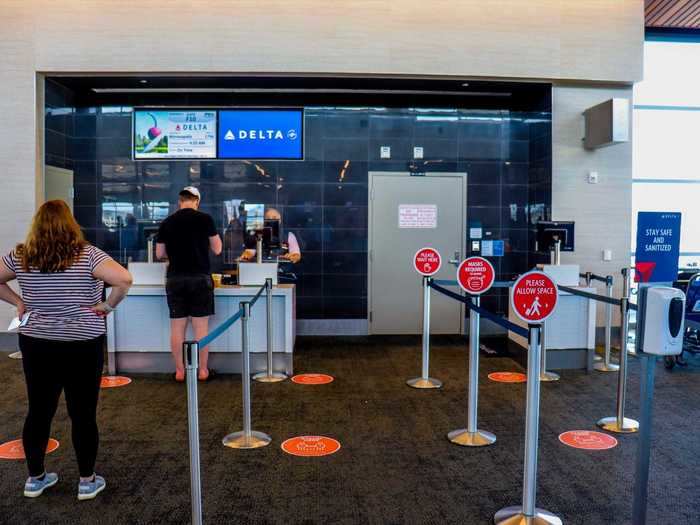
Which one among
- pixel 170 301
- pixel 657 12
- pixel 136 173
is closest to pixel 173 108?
pixel 136 173

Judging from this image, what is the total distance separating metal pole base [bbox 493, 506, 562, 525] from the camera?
296 centimetres

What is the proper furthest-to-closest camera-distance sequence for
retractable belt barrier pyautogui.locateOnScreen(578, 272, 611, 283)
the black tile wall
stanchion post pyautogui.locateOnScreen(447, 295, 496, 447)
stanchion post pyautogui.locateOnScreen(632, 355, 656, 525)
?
the black tile wall → retractable belt barrier pyautogui.locateOnScreen(578, 272, 611, 283) → stanchion post pyautogui.locateOnScreen(447, 295, 496, 447) → stanchion post pyautogui.locateOnScreen(632, 355, 656, 525)

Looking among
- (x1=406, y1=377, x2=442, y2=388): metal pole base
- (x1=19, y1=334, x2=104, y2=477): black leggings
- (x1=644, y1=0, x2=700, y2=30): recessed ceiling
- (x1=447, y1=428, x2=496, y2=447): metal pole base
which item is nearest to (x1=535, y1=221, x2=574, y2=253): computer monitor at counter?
(x1=406, y1=377, x2=442, y2=388): metal pole base

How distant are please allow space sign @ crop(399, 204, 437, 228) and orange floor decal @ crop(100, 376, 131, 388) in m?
3.79

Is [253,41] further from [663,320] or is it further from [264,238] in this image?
[663,320]

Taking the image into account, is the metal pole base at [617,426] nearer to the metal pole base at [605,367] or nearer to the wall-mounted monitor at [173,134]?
the metal pole base at [605,367]

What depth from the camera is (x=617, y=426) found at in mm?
4441

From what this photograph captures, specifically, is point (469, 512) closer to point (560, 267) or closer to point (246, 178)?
point (560, 267)

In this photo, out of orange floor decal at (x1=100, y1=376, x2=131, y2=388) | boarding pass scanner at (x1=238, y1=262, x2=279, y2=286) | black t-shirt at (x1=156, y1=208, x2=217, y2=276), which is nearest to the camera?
black t-shirt at (x1=156, y1=208, x2=217, y2=276)

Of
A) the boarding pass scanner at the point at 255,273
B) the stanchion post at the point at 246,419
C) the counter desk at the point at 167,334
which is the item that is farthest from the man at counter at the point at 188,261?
the stanchion post at the point at 246,419

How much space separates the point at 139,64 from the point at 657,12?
6.04 metres

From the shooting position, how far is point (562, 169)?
7.38 metres

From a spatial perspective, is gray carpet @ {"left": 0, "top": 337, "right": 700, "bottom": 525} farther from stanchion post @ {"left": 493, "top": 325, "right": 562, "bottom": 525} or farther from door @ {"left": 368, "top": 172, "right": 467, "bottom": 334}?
door @ {"left": 368, "top": 172, "right": 467, "bottom": 334}

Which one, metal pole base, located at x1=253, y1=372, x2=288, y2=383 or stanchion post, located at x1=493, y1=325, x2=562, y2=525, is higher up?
stanchion post, located at x1=493, y1=325, x2=562, y2=525
